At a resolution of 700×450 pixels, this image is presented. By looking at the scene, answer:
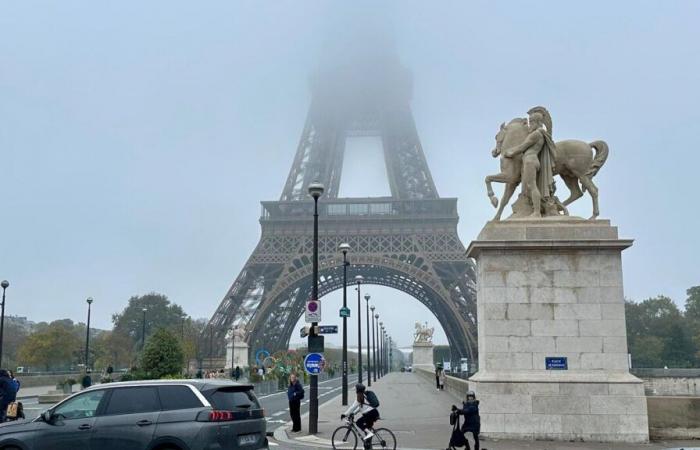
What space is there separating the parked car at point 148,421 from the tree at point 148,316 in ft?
322

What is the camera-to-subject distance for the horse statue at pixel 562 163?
55.1 feet

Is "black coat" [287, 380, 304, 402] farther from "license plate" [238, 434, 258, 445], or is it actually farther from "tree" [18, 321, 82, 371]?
"tree" [18, 321, 82, 371]

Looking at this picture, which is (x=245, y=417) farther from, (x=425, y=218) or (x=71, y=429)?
(x=425, y=218)

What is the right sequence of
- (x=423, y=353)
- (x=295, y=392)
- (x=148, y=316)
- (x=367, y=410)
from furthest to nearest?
(x=148, y=316) < (x=423, y=353) < (x=295, y=392) < (x=367, y=410)

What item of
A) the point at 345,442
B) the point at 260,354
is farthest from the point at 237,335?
the point at 345,442

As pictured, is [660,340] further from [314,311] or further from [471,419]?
[471,419]

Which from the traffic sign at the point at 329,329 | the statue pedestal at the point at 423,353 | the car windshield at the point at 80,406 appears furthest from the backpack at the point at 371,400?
the statue pedestal at the point at 423,353

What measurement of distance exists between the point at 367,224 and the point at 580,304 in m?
55.7

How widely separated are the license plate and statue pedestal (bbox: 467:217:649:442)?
6429 millimetres

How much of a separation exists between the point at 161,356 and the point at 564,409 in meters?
22.3

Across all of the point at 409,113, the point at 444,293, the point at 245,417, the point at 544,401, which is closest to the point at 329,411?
the point at 544,401

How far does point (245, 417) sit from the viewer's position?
35.1 ft

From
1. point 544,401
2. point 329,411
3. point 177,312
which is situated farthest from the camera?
point 177,312

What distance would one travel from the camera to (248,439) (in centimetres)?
1060
